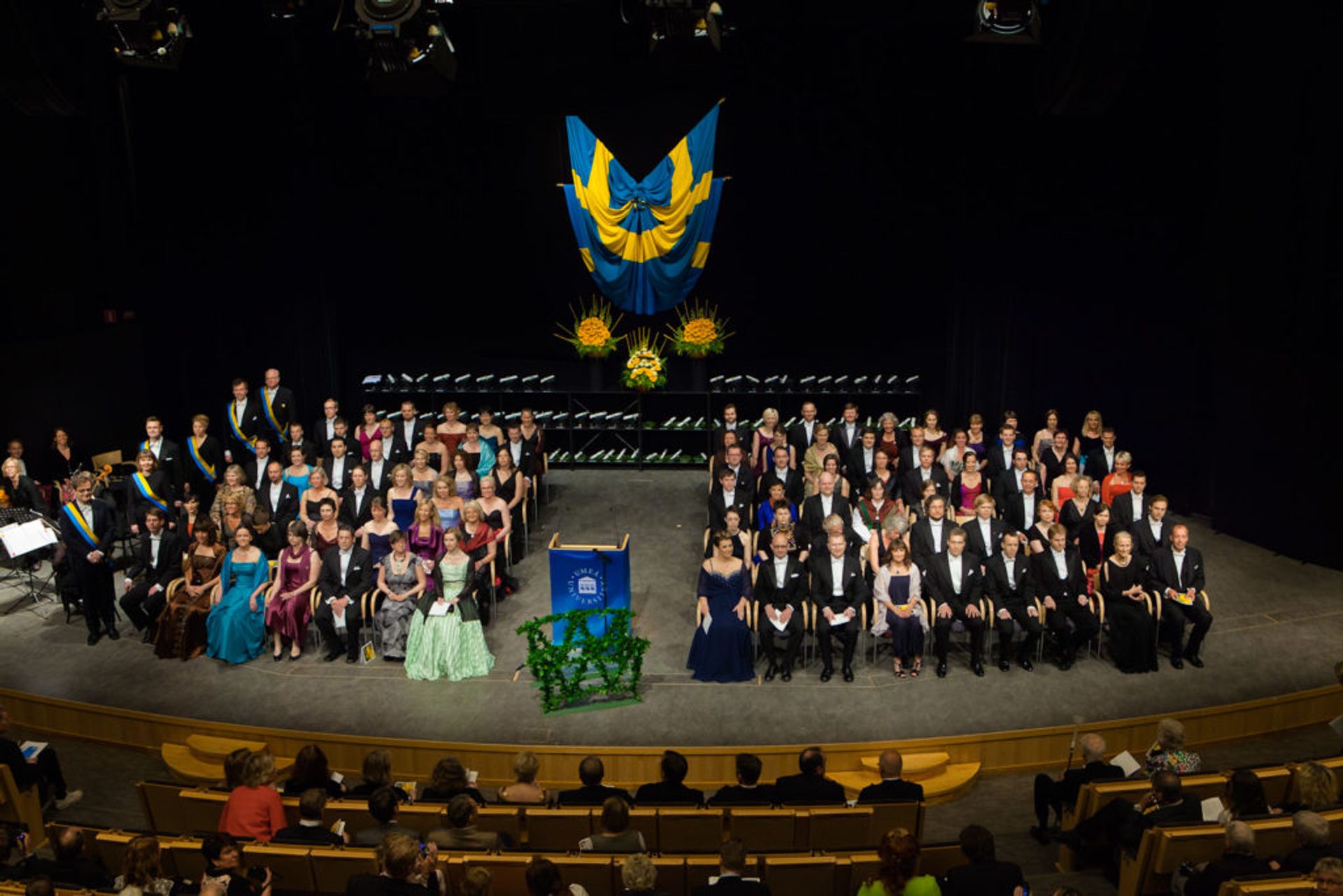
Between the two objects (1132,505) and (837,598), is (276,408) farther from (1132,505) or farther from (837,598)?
(1132,505)

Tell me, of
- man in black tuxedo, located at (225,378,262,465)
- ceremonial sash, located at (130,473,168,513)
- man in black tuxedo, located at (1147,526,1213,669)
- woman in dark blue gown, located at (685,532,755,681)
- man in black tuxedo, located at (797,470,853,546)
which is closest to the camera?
woman in dark blue gown, located at (685,532,755,681)

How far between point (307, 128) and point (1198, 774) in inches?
415

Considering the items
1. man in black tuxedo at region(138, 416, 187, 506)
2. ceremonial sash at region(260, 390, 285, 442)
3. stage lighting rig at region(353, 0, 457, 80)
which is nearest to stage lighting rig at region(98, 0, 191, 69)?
stage lighting rig at region(353, 0, 457, 80)

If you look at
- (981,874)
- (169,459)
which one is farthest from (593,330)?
(981,874)

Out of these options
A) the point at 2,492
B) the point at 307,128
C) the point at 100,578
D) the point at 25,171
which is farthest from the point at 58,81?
the point at 100,578

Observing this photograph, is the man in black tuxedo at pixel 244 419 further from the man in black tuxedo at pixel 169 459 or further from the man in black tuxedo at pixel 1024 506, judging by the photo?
the man in black tuxedo at pixel 1024 506

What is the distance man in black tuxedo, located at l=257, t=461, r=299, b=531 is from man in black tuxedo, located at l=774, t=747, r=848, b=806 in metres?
5.81

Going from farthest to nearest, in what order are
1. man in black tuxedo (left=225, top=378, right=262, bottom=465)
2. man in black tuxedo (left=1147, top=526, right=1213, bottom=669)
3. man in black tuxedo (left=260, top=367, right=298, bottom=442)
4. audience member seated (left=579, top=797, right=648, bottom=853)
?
man in black tuxedo (left=260, top=367, right=298, bottom=442), man in black tuxedo (left=225, top=378, right=262, bottom=465), man in black tuxedo (left=1147, top=526, right=1213, bottom=669), audience member seated (left=579, top=797, right=648, bottom=853)

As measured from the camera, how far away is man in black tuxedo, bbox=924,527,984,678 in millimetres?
8688

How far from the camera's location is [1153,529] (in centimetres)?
952

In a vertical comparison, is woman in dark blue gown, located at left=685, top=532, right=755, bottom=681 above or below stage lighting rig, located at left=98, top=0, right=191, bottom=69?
below

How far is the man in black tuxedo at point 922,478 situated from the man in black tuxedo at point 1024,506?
1.82ft

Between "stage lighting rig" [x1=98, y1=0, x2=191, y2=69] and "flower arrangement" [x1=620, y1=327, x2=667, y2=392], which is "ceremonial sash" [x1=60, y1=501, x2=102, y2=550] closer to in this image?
"stage lighting rig" [x1=98, y1=0, x2=191, y2=69]

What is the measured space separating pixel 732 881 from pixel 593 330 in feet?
29.1
